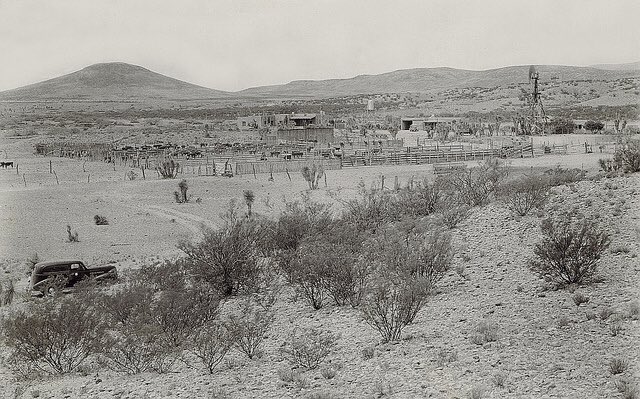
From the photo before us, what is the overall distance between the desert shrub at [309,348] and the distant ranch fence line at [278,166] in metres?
34.0

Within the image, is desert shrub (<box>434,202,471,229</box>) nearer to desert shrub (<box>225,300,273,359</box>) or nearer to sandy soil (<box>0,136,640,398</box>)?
sandy soil (<box>0,136,640,398</box>)

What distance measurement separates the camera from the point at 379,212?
2212 cm

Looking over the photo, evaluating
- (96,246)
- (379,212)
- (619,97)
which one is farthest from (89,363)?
(619,97)

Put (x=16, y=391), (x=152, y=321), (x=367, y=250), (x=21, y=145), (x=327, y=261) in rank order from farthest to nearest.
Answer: (x=21, y=145) < (x=367, y=250) < (x=327, y=261) < (x=152, y=321) < (x=16, y=391)

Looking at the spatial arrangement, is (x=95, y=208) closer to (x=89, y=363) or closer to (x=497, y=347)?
(x=89, y=363)

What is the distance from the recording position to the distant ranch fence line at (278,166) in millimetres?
47219

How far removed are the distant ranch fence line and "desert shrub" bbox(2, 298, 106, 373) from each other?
32.9m

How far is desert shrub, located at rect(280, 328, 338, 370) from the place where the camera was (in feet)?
36.0

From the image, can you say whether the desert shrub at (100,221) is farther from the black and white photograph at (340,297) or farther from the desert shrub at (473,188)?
the desert shrub at (473,188)

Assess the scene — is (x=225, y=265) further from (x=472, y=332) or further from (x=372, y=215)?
(x=472, y=332)

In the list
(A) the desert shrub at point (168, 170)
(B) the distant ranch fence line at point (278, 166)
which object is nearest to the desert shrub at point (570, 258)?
(B) the distant ranch fence line at point (278, 166)

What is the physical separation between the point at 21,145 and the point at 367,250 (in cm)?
6057

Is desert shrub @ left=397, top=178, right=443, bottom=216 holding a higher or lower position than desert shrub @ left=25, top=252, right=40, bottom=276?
higher

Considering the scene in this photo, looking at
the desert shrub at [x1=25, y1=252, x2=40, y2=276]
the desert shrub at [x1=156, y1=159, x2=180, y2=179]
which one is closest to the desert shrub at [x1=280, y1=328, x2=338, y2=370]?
the desert shrub at [x1=25, y1=252, x2=40, y2=276]
